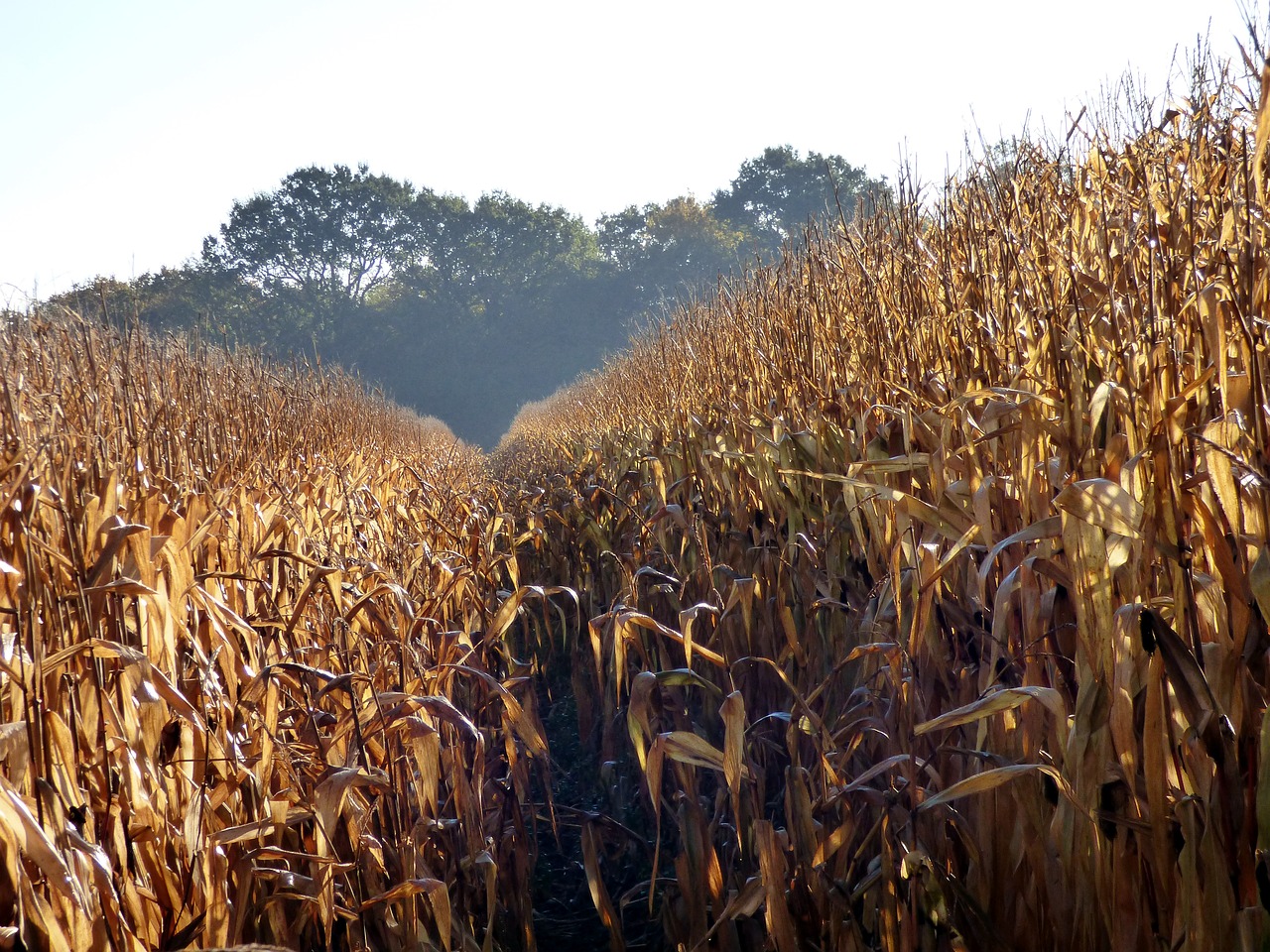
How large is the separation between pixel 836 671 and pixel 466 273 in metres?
40.4

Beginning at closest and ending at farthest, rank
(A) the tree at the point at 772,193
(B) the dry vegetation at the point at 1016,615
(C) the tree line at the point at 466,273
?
(B) the dry vegetation at the point at 1016,615, (C) the tree line at the point at 466,273, (A) the tree at the point at 772,193

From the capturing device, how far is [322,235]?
129 feet

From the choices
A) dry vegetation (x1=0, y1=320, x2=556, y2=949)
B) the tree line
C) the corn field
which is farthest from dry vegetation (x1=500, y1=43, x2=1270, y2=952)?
the tree line

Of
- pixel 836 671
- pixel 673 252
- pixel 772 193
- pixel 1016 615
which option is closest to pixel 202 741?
pixel 836 671

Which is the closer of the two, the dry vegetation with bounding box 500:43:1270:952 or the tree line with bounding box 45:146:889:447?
the dry vegetation with bounding box 500:43:1270:952

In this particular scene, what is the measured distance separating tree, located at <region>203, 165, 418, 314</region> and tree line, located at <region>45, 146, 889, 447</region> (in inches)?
2.3

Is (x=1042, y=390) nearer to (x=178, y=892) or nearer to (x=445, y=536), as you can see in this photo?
(x=178, y=892)

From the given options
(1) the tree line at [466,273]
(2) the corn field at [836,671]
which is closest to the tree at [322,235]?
(1) the tree line at [466,273]

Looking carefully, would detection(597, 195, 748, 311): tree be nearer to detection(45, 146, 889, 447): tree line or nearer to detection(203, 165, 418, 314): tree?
detection(45, 146, 889, 447): tree line

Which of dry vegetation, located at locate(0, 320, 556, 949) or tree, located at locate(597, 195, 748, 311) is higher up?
tree, located at locate(597, 195, 748, 311)

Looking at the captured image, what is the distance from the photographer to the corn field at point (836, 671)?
1288mm

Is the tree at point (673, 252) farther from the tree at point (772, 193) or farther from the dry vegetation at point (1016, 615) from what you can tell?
the dry vegetation at point (1016, 615)

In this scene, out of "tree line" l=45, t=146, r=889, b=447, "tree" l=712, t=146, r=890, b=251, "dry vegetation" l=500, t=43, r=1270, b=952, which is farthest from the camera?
"tree" l=712, t=146, r=890, b=251

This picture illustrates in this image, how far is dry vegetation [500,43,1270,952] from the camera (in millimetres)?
1265
